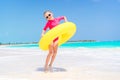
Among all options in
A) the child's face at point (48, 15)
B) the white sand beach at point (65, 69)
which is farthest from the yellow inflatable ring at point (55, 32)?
the white sand beach at point (65, 69)

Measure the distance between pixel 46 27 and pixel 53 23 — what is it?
0.65 ft

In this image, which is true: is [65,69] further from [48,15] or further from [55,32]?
[48,15]

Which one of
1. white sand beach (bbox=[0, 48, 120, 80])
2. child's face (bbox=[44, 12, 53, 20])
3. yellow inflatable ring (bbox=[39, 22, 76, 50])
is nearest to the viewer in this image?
white sand beach (bbox=[0, 48, 120, 80])

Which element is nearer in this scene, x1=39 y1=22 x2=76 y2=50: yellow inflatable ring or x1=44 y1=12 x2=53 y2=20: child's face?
x1=39 y1=22 x2=76 y2=50: yellow inflatable ring

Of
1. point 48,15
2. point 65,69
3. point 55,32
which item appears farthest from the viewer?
point 65,69

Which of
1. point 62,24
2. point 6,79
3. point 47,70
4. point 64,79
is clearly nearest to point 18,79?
point 6,79

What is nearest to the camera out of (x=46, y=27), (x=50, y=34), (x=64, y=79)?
(x=64, y=79)

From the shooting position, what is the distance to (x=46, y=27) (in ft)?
22.5

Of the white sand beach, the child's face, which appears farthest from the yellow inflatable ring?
the white sand beach

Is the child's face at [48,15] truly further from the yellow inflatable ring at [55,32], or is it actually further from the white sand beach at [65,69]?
the white sand beach at [65,69]

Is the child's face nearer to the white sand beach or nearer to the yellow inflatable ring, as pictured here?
the yellow inflatable ring

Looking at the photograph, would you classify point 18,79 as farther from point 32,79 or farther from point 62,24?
point 62,24

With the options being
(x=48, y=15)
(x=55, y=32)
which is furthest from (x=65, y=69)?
(x=48, y=15)

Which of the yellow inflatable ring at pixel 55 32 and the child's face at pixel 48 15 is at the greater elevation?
the child's face at pixel 48 15
